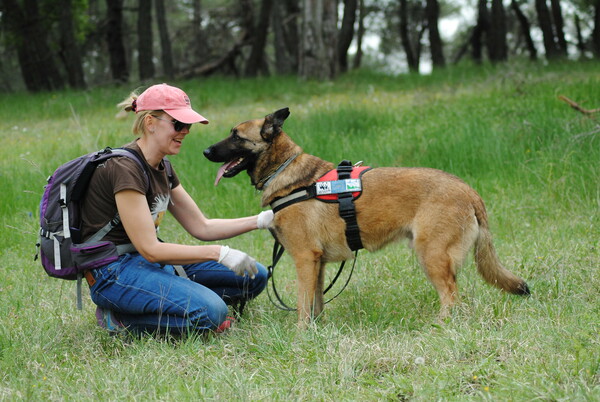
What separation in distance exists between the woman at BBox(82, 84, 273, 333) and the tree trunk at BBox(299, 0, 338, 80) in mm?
10531

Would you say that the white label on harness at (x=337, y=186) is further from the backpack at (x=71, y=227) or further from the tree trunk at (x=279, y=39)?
the tree trunk at (x=279, y=39)

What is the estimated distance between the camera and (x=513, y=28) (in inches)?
1198

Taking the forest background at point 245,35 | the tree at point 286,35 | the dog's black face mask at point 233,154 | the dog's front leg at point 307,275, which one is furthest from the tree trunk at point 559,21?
the dog's front leg at point 307,275

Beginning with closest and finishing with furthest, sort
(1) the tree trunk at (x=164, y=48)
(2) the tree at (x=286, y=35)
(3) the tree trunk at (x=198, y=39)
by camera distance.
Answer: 1. (1) the tree trunk at (x=164, y=48)
2. (2) the tree at (x=286, y=35)
3. (3) the tree trunk at (x=198, y=39)

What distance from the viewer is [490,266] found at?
167 inches

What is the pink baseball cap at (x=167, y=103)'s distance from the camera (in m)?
4.04

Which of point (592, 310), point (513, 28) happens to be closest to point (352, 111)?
point (592, 310)

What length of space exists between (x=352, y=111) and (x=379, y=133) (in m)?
0.74

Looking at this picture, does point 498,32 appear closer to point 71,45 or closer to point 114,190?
point 71,45

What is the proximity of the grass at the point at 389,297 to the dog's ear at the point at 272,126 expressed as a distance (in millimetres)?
1314

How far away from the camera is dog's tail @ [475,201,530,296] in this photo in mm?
4234

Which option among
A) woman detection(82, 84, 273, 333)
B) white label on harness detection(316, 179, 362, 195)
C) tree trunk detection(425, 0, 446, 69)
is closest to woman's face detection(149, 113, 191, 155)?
woman detection(82, 84, 273, 333)

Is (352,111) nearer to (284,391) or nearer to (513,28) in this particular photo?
(284,391)

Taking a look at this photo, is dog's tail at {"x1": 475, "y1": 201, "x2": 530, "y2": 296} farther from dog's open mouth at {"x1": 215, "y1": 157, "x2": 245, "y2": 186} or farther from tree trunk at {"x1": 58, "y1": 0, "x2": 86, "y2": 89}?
tree trunk at {"x1": 58, "y1": 0, "x2": 86, "y2": 89}
